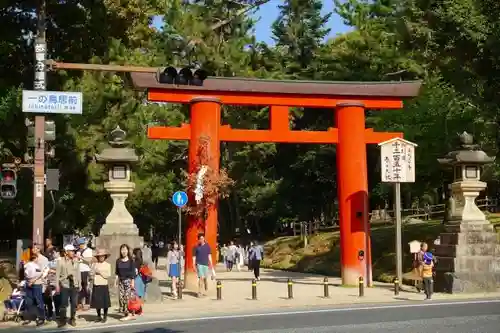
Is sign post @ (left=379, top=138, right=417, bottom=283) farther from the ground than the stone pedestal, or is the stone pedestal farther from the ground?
sign post @ (left=379, top=138, right=417, bottom=283)

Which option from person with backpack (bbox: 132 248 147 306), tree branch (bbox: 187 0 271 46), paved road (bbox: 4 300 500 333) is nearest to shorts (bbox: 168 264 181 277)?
person with backpack (bbox: 132 248 147 306)

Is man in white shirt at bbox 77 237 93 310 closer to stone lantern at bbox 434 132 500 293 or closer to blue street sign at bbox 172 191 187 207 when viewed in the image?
blue street sign at bbox 172 191 187 207

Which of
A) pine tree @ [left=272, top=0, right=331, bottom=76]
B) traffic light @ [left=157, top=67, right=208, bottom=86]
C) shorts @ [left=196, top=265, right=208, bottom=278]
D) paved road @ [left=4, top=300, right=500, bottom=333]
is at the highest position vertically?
pine tree @ [left=272, top=0, right=331, bottom=76]

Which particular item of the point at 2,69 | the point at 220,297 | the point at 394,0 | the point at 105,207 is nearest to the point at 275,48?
the point at 394,0

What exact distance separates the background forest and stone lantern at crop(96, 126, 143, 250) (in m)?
5.39

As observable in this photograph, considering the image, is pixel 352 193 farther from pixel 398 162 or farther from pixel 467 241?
pixel 467 241

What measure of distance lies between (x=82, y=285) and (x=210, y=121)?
8010 mm

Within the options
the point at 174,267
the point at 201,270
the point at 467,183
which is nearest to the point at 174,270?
the point at 174,267

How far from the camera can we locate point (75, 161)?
27.8 metres

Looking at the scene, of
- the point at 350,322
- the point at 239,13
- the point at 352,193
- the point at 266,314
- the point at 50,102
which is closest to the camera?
the point at 350,322

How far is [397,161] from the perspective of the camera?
22.1m

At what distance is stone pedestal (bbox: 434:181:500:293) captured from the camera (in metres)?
20.1

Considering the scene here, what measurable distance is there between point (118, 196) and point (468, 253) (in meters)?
10.7

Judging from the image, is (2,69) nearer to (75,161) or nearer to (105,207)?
(75,161)
